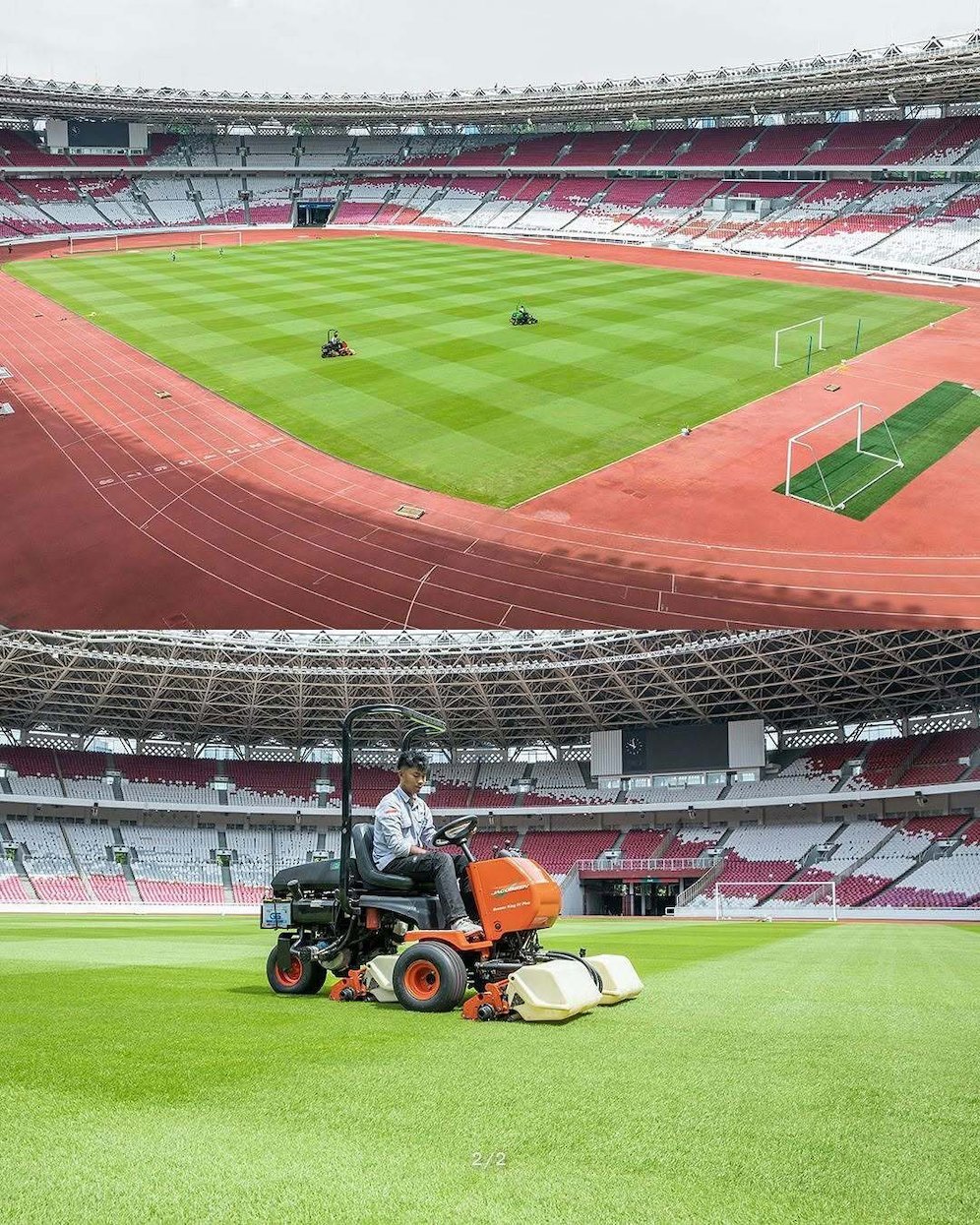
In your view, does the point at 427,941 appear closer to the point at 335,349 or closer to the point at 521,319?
the point at 335,349

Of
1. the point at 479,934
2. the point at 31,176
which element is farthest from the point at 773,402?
the point at 31,176

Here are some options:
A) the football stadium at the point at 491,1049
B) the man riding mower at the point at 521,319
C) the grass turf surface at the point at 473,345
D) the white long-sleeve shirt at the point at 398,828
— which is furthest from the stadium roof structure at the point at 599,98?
the white long-sleeve shirt at the point at 398,828

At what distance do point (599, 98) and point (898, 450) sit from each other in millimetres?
65060

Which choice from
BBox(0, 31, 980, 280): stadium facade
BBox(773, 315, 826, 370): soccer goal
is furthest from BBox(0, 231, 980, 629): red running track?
BBox(0, 31, 980, 280): stadium facade

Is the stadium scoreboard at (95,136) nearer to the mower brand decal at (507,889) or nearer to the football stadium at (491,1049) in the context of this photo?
the football stadium at (491,1049)

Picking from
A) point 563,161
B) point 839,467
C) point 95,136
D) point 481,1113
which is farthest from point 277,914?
point 95,136

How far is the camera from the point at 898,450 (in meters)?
25.3

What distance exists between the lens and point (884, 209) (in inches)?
2532

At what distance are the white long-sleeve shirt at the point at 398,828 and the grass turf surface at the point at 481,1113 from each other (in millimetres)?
1058

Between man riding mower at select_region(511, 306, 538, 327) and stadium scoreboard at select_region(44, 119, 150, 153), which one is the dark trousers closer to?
man riding mower at select_region(511, 306, 538, 327)

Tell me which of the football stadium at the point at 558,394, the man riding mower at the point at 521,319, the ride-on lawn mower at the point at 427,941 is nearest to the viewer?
the ride-on lawn mower at the point at 427,941

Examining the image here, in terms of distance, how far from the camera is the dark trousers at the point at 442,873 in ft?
21.1

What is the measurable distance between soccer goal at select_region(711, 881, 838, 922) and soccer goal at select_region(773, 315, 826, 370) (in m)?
18.1

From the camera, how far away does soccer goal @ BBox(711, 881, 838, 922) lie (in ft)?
94.3
